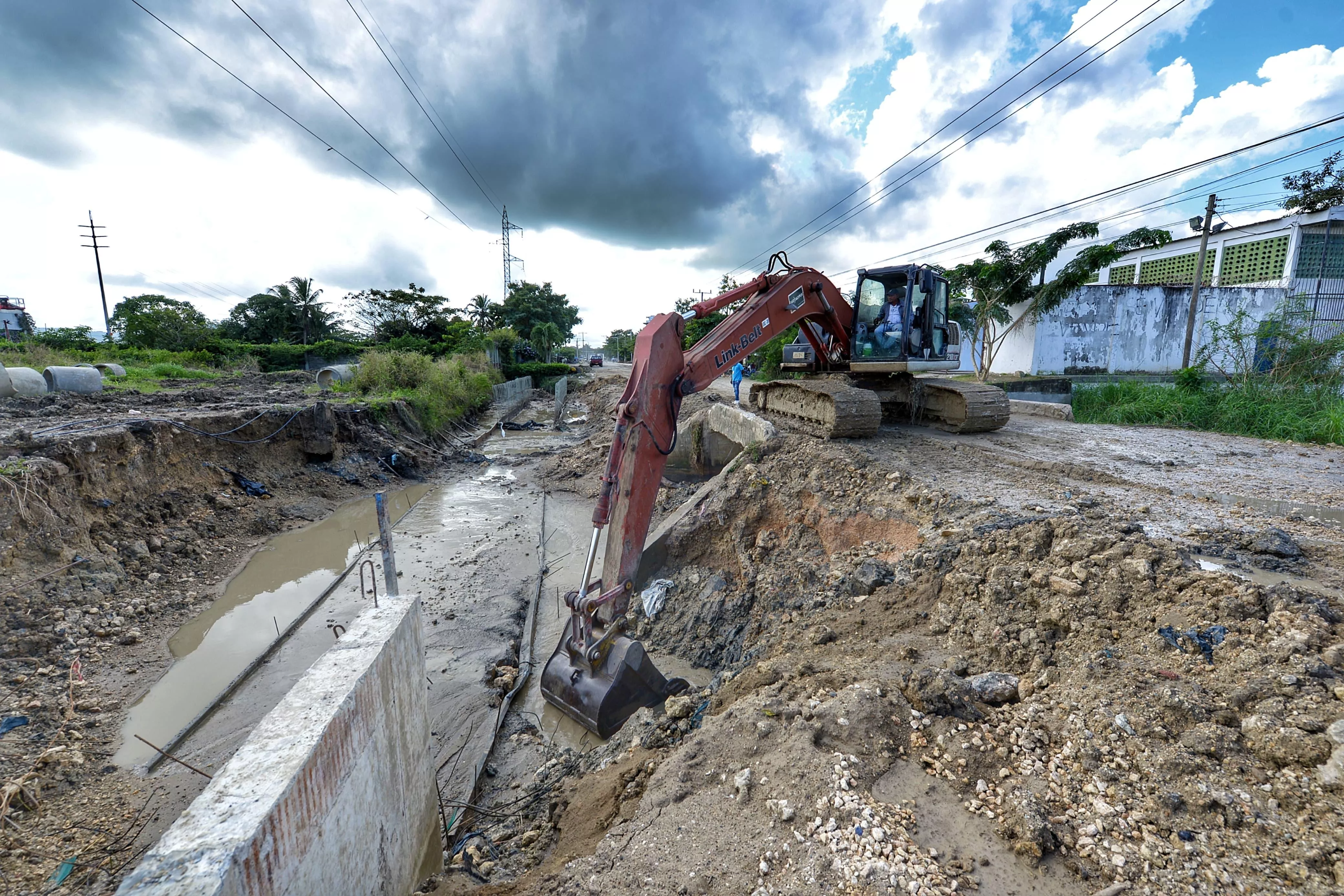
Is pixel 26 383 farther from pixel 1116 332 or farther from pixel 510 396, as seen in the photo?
pixel 1116 332

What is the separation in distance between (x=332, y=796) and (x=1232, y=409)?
47.2 feet

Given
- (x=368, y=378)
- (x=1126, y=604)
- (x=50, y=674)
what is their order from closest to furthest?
(x=1126, y=604) → (x=50, y=674) → (x=368, y=378)

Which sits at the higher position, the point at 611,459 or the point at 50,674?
the point at 611,459

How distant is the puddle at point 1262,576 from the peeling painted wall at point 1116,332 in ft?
65.8

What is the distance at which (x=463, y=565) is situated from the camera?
8.22 metres

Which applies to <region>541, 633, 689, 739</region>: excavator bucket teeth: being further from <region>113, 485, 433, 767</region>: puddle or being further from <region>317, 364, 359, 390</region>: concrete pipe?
<region>317, 364, 359, 390</region>: concrete pipe

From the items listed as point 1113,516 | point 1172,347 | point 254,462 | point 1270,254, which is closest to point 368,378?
point 254,462

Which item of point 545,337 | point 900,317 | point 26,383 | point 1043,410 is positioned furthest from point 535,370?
point 900,317

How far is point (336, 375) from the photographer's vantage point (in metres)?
19.9

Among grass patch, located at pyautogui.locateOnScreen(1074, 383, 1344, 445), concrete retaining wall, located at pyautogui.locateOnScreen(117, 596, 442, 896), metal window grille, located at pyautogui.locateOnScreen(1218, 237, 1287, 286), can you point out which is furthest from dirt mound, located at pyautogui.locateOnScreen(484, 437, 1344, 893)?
metal window grille, located at pyautogui.locateOnScreen(1218, 237, 1287, 286)

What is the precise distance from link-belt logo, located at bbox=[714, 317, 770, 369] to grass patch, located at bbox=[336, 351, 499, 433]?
1171 cm

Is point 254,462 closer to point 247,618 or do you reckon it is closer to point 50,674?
point 247,618

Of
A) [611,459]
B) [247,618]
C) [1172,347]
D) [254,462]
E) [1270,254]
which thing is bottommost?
[247,618]

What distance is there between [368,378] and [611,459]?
15978mm
